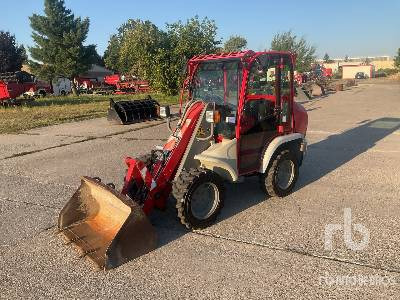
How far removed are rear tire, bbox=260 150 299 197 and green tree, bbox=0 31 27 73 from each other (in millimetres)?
40830

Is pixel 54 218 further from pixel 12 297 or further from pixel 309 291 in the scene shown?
pixel 309 291

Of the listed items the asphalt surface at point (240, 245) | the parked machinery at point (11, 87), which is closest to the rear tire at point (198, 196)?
the asphalt surface at point (240, 245)

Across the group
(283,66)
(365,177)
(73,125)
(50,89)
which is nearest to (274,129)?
(283,66)

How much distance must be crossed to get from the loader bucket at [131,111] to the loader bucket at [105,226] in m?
10.7

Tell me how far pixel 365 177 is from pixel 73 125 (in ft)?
39.4

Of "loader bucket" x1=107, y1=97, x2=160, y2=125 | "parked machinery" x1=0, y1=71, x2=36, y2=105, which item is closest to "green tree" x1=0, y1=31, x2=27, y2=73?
"parked machinery" x1=0, y1=71, x2=36, y2=105

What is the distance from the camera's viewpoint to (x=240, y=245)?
4641mm

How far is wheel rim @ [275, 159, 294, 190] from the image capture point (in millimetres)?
6211

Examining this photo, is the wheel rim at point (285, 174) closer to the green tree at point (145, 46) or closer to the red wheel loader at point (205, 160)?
the red wheel loader at point (205, 160)

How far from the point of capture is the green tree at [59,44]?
39.6 meters

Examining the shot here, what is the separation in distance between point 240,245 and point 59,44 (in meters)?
40.7

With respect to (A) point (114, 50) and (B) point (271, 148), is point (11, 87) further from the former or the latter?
(A) point (114, 50)

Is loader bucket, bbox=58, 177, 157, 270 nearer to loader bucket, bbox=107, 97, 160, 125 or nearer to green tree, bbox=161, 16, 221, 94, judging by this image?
loader bucket, bbox=107, 97, 160, 125

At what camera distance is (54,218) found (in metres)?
5.65
